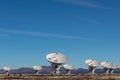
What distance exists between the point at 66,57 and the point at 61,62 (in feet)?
13.0

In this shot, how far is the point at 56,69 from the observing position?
171 m

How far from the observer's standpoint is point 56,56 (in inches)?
6383

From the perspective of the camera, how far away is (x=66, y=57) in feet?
525

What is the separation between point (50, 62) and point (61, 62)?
18.9ft

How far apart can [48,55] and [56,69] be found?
11770mm

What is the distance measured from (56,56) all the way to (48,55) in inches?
157

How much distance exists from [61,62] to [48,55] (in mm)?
7250

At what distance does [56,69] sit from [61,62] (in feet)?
32.6

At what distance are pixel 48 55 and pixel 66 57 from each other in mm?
9148

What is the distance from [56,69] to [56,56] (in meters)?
11.1

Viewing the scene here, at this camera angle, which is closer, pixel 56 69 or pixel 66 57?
pixel 66 57

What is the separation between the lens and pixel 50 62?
16388 cm
